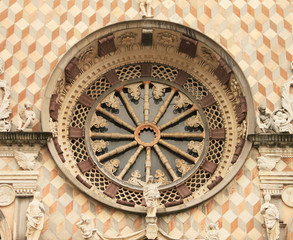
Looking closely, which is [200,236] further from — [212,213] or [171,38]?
[171,38]

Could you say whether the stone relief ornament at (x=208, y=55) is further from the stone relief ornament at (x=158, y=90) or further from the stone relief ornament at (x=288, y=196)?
the stone relief ornament at (x=288, y=196)

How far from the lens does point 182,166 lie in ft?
70.8

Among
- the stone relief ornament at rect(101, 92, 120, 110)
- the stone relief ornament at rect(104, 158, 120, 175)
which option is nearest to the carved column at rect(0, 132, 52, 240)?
the stone relief ornament at rect(104, 158, 120, 175)

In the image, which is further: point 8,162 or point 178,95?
point 178,95

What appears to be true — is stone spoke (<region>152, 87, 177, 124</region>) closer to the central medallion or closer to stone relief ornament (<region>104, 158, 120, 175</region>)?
the central medallion

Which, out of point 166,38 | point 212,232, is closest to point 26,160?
point 212,232

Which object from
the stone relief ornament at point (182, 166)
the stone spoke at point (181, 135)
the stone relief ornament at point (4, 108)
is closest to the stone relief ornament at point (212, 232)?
the stone relief ornament at point (182, 166)

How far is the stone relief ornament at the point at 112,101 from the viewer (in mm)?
22188

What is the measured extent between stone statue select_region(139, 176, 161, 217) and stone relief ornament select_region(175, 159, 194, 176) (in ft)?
4.76

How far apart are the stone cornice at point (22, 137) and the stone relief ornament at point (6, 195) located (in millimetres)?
1026

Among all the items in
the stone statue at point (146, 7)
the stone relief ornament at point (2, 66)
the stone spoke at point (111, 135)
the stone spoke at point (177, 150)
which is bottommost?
the stone spoke at point (177, 150)

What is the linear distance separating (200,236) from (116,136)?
3.29 m

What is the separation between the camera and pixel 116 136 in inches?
858

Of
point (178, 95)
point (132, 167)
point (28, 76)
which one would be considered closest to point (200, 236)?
point (132, 167)
